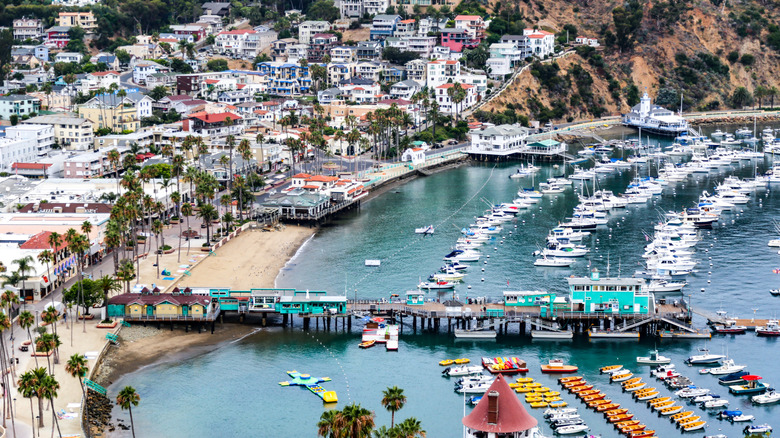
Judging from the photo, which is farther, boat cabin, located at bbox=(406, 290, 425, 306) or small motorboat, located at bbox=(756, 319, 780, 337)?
boat cabin, located at bbox=(406, 290, 425, 306)

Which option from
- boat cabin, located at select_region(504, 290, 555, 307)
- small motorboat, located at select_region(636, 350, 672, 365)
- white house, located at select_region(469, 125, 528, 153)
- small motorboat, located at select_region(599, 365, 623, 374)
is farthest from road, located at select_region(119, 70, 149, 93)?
small motorboat, located at select_region(599, 365, 623, 374)

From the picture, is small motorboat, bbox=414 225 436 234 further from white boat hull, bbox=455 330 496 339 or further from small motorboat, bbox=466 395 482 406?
small motorboat, bbox=466 395 482 406

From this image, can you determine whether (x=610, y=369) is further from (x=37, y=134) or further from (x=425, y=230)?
(x=37, y=134)

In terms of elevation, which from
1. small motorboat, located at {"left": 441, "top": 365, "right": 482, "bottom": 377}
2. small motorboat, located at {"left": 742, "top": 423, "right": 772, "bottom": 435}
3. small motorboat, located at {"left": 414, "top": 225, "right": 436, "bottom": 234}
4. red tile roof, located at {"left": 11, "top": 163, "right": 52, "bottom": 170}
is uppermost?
red tile roof, located at {"left": 11, "top": 163, "right": 52, "bottom": 170}

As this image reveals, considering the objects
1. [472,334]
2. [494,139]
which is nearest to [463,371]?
[472,334]

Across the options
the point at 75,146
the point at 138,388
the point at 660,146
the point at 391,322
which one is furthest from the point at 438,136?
the point at 138,388

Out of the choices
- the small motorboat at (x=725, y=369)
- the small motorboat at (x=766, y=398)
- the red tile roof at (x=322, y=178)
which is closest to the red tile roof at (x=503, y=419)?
the small motorboat at (x=766, y=398)

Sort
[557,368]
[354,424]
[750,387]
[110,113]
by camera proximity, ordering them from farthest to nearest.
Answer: [110,113] → [557,368] → [750,387] → [354,424]
